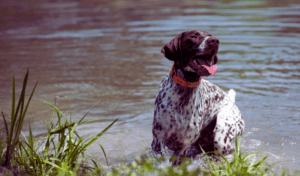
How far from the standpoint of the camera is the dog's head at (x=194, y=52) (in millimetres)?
3617

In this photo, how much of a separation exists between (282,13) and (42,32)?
1042 cm

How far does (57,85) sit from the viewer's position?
8078 millimetres

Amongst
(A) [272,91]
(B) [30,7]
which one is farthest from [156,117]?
(B) [30,7]

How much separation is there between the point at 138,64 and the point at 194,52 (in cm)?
580

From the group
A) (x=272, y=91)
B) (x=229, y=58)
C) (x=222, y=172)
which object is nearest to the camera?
(x=222, y=172)

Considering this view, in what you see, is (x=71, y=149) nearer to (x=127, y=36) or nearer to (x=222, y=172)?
(x=222, y=172)

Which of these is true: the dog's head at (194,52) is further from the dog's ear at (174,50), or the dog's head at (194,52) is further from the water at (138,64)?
the water at (138,64)

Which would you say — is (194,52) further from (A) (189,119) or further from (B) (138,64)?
(B) (138,64)

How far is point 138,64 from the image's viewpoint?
943 cm

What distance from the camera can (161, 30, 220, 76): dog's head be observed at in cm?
362

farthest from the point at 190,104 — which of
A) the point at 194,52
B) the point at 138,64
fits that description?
the point at 138,64

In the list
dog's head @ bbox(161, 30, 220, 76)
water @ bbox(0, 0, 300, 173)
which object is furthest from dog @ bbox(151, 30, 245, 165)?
water @ bbox(0, 0, 300, 173)

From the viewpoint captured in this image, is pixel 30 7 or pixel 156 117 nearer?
pixel 156 117

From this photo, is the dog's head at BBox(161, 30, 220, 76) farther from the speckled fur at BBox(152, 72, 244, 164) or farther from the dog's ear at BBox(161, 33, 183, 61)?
the speckled fur at BBox(152, 72, 244, 164)
